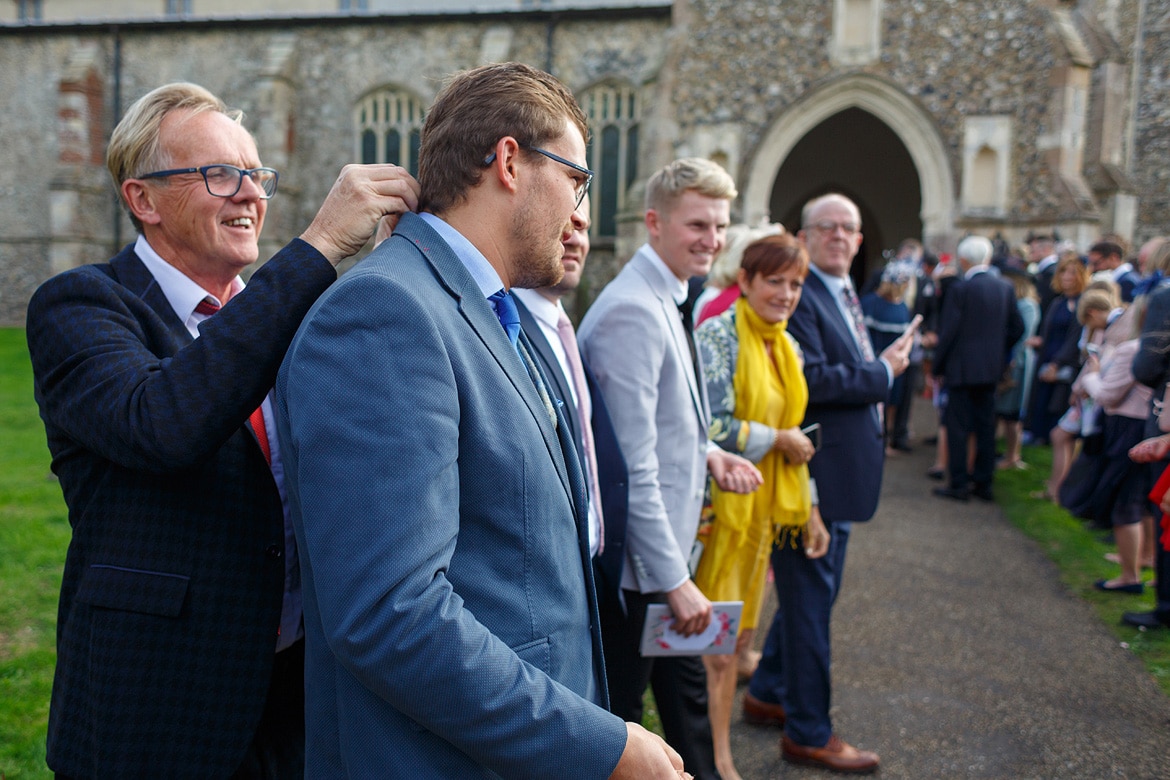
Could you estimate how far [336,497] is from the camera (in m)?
1.19

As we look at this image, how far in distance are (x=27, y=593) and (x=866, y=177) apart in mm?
19261

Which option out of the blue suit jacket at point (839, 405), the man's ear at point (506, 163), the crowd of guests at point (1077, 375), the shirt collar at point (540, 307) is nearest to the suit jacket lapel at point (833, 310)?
the blue suit jacket at point (839, 405)

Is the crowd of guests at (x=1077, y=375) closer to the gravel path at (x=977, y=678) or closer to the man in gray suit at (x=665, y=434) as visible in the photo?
the gravel path at (x=977, y=678)

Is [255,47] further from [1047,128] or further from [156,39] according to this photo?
[1047,128]

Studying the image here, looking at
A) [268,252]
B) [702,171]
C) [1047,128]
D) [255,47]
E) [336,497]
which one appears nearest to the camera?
[336,497]

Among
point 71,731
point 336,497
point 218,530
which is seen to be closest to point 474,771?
point 336,497

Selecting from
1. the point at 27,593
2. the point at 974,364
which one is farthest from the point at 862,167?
the point at 27,593

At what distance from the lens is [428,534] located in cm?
120

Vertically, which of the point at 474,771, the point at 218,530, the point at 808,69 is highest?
the point at 808,69

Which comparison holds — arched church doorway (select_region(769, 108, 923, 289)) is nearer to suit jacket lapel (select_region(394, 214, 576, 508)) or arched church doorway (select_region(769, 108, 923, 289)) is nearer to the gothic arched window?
the gothic arched window

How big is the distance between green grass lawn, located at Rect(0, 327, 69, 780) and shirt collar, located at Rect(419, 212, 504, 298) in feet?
9.38

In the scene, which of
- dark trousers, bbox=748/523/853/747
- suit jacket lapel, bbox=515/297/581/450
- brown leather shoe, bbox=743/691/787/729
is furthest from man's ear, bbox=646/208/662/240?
brown leather shoe, bbox=743/691/787/729

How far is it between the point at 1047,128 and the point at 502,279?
570 inches

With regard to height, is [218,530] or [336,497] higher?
[336,497]
